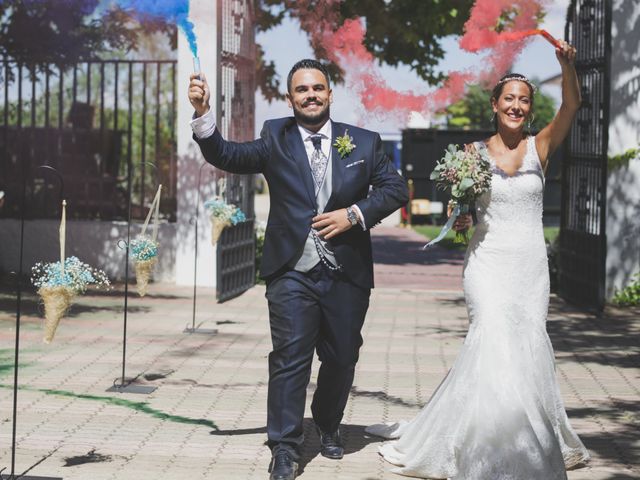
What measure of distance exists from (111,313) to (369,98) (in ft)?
25.5

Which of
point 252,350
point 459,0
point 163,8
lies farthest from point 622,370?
point 459,0

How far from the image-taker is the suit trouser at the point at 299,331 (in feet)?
20.6

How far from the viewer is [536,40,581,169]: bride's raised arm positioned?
6.36 meters

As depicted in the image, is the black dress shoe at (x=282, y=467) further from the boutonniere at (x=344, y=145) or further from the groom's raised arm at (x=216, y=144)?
the boutonniere at (x=344, y=145)

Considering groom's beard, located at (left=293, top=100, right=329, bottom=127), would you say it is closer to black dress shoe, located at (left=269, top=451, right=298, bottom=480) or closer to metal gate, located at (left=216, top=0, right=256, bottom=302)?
black dress shoe, located at (left=269, top=451, right=298, bottom=480)

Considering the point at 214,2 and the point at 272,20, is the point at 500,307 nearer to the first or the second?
the point at 214,2

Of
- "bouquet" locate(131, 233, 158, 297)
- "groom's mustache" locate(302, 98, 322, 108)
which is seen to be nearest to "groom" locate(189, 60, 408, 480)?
"groom's mustache" locate(302, 98, 322, 108)

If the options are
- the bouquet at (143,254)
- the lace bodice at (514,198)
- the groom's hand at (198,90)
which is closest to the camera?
the groom's hand at (198,90)

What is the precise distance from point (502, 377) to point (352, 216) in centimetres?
120

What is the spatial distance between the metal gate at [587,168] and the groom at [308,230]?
25.0ft

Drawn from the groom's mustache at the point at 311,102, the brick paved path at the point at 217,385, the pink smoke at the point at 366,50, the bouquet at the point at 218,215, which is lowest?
the brick paved path at the point at 217,385

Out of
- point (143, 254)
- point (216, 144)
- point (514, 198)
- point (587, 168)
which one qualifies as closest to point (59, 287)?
point (216, 144)

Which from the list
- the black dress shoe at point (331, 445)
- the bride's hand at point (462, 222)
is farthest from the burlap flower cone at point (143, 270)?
the bride's hand at point (462, 222)

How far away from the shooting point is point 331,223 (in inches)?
245
